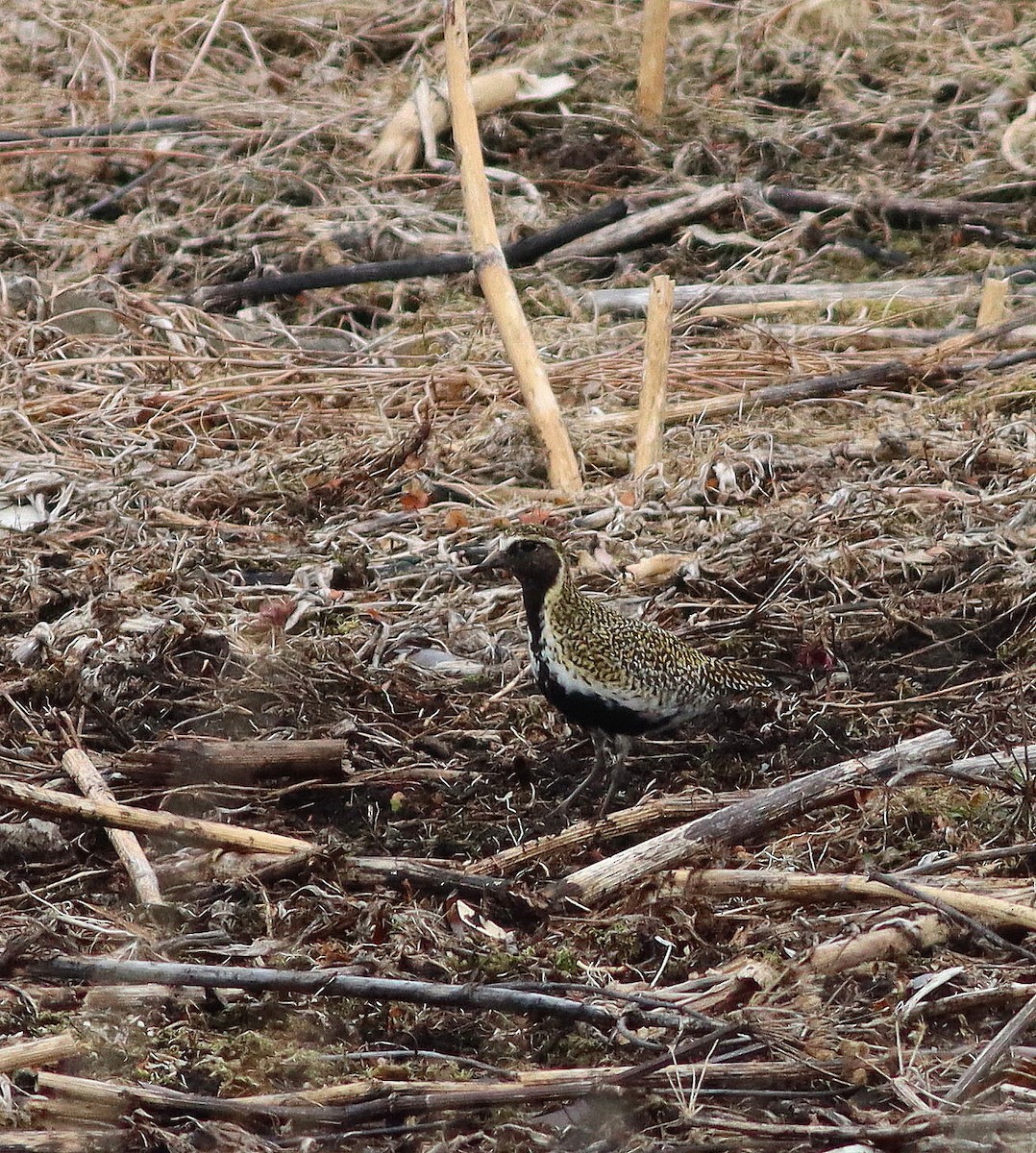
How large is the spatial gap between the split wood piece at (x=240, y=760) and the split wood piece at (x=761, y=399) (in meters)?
2.95

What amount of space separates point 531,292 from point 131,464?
2.74 meters

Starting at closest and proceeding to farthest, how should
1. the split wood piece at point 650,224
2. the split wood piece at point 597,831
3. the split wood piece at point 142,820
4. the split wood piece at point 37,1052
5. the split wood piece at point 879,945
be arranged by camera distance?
the split wood piece at point 37,1052
the split wood piece at point 879,945
the split wood piece at point 142,820
the split wood piece at point 597,831
the split wood piece at point 650,224

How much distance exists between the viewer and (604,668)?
5148mm

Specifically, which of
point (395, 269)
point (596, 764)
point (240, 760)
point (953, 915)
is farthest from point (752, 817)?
point (395, 269)

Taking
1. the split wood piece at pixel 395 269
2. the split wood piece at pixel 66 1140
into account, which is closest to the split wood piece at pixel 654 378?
the split wood piece at pixel 395 269

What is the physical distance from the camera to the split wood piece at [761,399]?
25.1 feet

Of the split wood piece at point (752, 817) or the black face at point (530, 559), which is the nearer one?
the split wood piece at point (752, 817)

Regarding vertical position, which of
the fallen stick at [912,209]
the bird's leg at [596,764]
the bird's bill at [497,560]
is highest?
the bird's bill at [497,560]

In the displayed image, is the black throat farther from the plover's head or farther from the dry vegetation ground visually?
the dry vegetation ground

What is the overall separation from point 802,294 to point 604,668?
4.50 metres

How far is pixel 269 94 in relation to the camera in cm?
1205

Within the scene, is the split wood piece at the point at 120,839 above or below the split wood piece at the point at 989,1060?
below

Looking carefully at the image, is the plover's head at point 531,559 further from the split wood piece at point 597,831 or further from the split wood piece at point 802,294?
the split wood piece at point 802,294

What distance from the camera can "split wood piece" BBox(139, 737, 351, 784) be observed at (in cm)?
502
